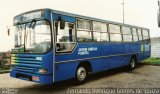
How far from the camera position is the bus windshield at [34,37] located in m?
8.54

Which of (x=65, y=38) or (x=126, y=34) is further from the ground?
(x=126, y=34)

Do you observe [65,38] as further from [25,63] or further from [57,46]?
[25,63]

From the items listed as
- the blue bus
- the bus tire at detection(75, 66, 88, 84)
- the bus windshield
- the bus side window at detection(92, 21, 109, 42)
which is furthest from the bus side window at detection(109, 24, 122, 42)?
the bus windshield

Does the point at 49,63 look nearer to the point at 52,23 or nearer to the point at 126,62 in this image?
the point at 52,23

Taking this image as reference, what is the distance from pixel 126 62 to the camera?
14.3 metres

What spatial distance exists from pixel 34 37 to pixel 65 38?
3.83 ft

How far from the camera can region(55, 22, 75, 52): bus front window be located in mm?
8852

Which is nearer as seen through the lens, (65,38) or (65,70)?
(65,70)

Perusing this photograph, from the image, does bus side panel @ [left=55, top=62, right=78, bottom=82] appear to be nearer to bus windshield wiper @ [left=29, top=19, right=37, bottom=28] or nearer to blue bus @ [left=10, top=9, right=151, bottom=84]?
blue bus @ [left=10, top=9, right=151, bottom=84]

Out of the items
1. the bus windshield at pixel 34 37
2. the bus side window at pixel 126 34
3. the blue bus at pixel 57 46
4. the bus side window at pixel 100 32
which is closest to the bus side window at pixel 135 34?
the bus side window at pixel 126 34

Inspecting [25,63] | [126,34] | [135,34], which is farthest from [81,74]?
[135,34]

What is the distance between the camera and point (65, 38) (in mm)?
9242

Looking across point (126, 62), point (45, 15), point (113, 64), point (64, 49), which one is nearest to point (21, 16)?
point (45, 15)

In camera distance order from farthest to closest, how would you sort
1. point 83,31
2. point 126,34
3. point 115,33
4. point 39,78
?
point 126,34
point 115,33
point 83,31
point 39,78
